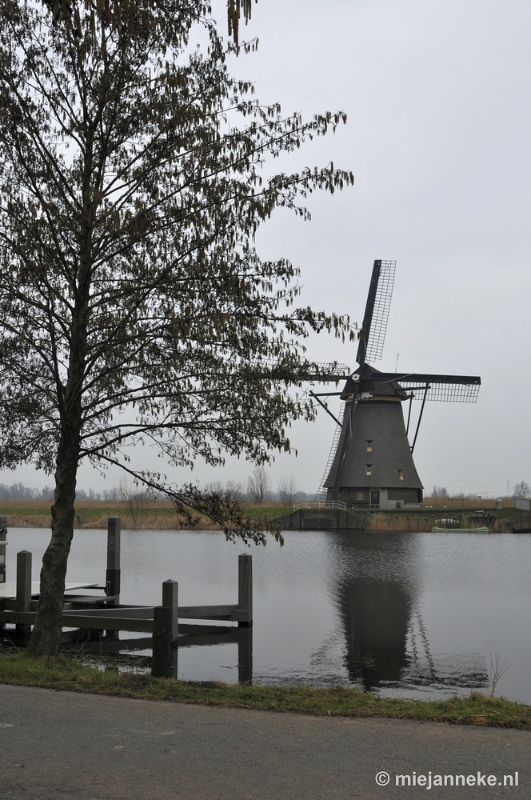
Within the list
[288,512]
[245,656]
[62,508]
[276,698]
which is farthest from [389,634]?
[288,512]

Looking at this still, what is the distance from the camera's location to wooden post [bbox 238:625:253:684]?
1299 centimetres

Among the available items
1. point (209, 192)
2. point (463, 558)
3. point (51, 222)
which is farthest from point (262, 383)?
point (463, 558)

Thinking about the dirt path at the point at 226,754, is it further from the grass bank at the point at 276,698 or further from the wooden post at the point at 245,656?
the wooden post at the point at 245,656

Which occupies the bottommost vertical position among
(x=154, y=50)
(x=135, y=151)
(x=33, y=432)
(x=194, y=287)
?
(x=33, y=432)

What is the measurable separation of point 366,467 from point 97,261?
160 feet

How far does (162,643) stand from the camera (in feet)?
32.0

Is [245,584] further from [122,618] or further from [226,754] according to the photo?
[226,754]

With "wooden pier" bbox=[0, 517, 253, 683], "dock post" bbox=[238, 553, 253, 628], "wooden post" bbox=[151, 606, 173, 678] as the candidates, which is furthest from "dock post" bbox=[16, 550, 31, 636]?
"wooden post" bbox=[151, 606, 173, 678]

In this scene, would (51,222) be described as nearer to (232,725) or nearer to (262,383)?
(262,383)

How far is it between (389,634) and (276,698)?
1012 centimetres

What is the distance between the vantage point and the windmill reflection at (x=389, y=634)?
13234mm

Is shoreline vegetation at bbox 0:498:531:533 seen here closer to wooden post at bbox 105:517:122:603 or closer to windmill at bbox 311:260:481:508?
windmill at bbox 311:260:481:508

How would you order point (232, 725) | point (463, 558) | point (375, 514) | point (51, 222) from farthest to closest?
1. point (375, 514)
2. point (463, 558)
3. point (51, 222)
4. point (232, 725)

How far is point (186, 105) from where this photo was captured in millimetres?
10211
